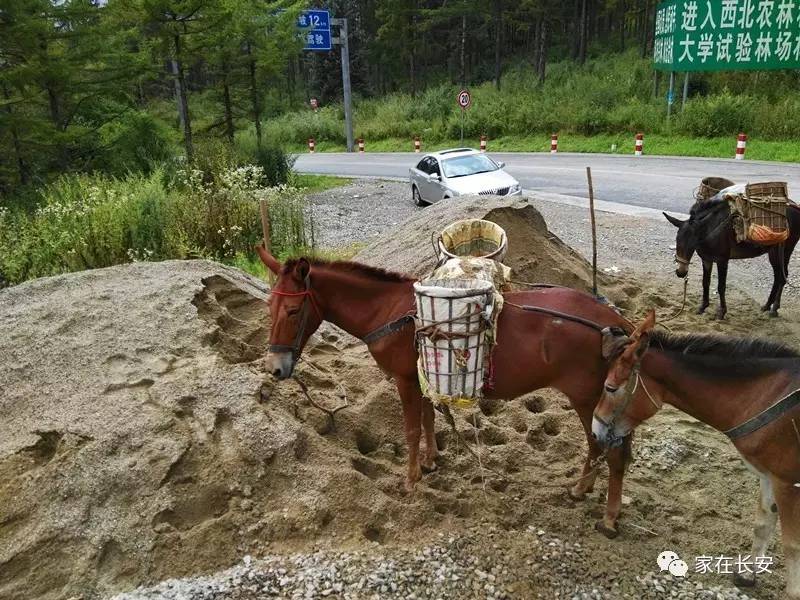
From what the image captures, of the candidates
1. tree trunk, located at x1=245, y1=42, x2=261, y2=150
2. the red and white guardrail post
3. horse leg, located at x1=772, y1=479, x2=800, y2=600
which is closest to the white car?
tree trunk, located at x1=245, y1=42, x2=261, y2=150

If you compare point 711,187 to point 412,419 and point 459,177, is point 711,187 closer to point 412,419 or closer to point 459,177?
point 412,419

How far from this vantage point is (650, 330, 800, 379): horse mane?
128 inches

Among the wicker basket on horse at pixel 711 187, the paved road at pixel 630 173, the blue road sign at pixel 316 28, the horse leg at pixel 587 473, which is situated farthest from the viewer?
the blue road sign at pixel 316 28

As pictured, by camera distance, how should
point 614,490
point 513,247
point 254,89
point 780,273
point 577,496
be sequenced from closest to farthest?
point 614,490 → point 577,496 → point 780,273 → point 513,247 → point 254,89

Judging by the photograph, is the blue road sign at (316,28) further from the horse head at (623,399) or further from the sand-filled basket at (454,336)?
the horse head at (623,399)

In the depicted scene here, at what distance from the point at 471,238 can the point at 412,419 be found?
1768 mm

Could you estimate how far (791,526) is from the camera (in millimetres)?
3172

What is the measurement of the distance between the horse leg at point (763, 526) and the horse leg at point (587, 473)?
100 centimetres

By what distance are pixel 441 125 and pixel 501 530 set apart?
1135 inches

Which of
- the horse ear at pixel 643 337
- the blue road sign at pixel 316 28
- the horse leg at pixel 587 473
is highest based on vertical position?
the blue road sign at pixel 316 28

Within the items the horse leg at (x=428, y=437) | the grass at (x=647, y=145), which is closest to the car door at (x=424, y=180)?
the grass at (x=647, y=145)

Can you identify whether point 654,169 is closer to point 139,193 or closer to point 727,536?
point 139,193

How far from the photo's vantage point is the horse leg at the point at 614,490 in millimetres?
3898

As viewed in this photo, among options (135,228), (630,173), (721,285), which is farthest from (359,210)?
(721,285)
